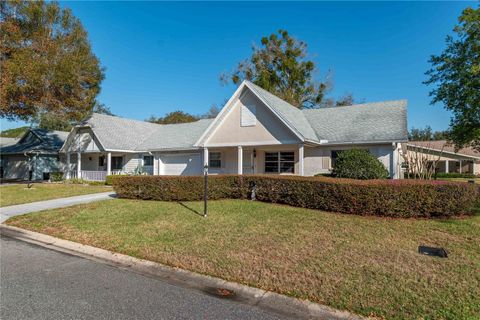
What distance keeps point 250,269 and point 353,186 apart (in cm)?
530

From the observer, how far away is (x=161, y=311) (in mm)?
3701

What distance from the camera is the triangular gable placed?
15.1 meters

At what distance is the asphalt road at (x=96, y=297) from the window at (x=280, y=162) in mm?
13588

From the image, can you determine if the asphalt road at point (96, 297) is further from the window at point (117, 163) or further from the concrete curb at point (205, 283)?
the window at point (117, 163)

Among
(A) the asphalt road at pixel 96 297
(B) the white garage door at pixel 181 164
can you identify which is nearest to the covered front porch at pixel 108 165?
(B) the white garage door at pixel 181 164

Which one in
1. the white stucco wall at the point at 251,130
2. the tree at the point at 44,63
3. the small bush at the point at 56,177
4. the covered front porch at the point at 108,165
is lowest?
the small bush at the point at 56,177

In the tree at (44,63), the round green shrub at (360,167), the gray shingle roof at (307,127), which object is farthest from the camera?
the tree at (44,63)

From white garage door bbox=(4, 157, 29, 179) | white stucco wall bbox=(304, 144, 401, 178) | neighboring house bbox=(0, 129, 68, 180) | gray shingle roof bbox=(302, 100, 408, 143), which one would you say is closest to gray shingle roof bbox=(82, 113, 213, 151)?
neighboring house bbox=(0, 129, 68, 180)

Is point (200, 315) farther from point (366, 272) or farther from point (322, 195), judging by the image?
point (322, 195)

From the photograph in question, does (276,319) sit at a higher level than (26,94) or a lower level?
lower

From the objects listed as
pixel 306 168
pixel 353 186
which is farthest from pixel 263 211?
pixel 306 168

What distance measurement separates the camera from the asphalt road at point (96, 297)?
3639mm

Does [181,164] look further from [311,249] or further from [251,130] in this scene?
[311,249]

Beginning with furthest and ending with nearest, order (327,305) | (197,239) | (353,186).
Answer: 1. (353,186)
2. (197,239)
3. (327,305)
